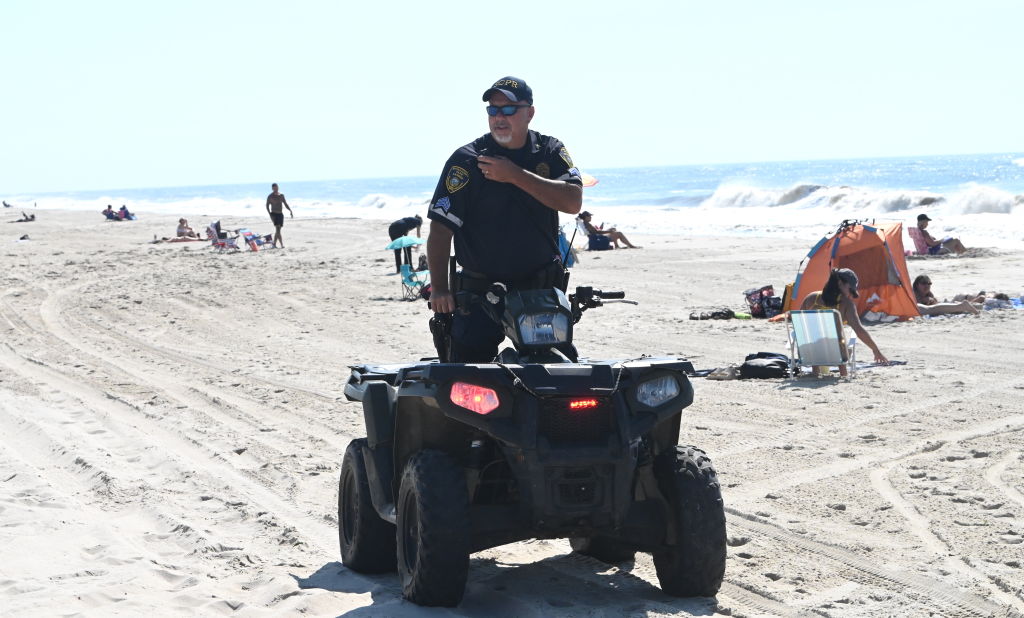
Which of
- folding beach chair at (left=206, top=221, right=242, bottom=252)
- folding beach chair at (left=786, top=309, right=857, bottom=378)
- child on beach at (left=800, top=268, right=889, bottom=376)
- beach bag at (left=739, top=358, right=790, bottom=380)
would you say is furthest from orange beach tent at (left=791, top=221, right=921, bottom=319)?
folding beach chair at (left=206, top=221, right=242, bottom=252)

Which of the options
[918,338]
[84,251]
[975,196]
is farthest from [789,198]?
[918,338]

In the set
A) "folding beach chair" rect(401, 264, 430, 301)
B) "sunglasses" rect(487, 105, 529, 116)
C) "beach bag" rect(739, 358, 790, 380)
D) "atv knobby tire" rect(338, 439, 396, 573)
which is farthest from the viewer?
"folding beach chair" rect(401, 264, 430, 301)

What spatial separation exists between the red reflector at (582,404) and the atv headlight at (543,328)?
37 centimetres

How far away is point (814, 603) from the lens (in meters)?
4.80

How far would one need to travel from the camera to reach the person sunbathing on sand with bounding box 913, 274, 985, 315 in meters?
14.9

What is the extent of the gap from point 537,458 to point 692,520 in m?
0.72

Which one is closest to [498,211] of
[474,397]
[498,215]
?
[498,215]

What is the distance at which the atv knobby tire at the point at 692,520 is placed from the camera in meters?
4.48

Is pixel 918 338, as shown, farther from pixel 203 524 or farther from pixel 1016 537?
pixel 203 524

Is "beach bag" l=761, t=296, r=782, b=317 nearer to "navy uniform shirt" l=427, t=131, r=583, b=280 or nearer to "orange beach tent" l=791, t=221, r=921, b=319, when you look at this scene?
"orange beach tent" l=791, t=221, r=921, b=319

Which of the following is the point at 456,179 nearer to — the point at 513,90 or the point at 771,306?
the point at 513,90

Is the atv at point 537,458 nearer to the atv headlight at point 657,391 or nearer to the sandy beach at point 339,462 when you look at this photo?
the atv headlight at point 657,391

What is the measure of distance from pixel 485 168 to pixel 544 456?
1.21 m

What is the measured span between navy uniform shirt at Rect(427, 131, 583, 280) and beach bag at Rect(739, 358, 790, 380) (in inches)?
A: 254
